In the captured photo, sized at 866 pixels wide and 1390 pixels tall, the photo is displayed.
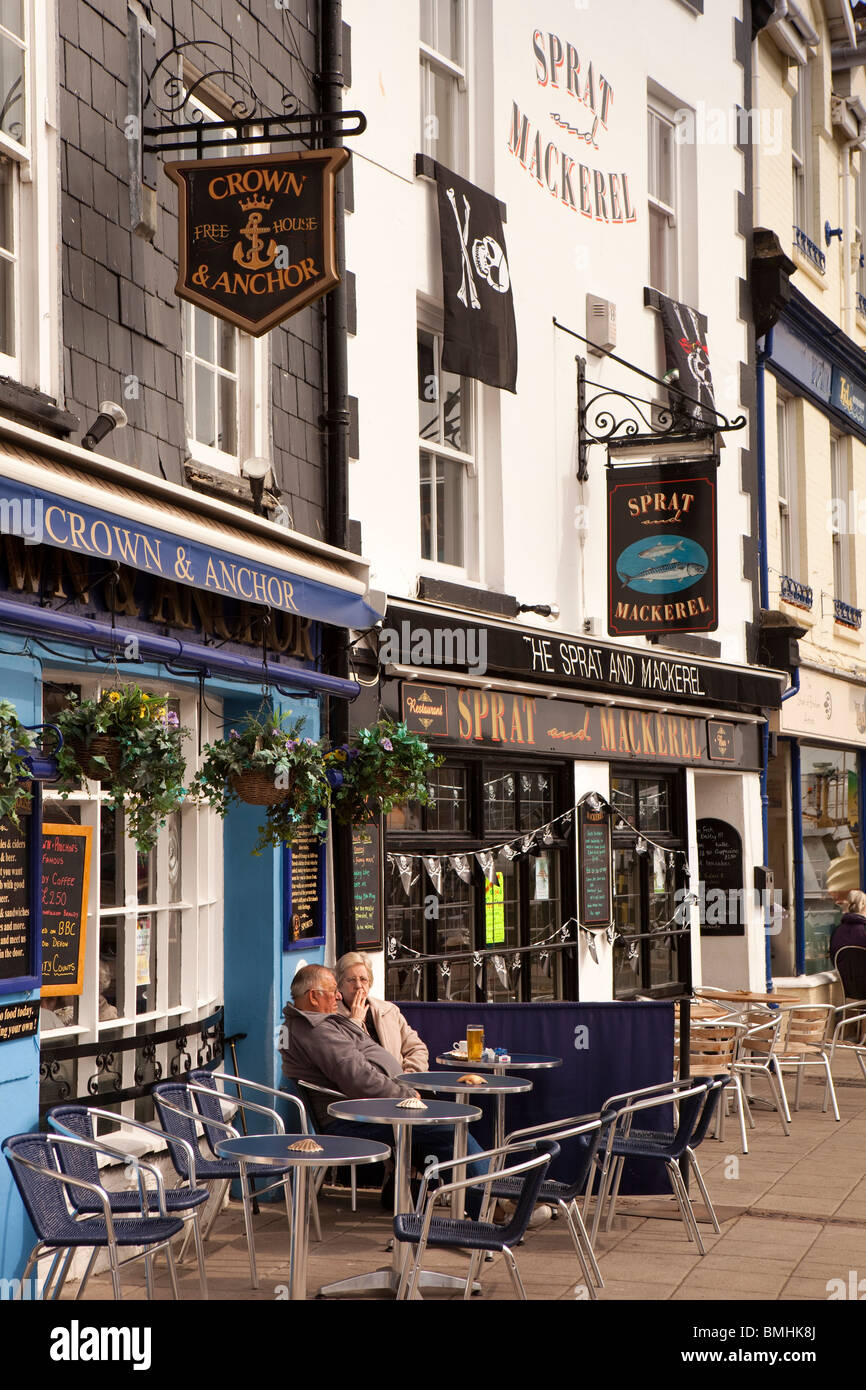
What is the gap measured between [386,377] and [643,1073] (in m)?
4.63

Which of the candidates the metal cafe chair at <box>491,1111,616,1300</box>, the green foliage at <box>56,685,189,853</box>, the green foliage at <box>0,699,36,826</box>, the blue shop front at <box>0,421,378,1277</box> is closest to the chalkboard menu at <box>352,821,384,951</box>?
the blue shop front at <box>0,421,378,1277</box>

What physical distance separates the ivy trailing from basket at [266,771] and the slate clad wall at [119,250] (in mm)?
1453

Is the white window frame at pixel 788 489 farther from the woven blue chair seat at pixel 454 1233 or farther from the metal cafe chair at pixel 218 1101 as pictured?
the woven blue chair seat at pixel 454 1233

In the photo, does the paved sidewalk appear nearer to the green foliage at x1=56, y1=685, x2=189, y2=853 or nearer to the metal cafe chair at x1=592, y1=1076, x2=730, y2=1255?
the metal cafe chair at x1=592, y1=1076, x2=730, y2=1255

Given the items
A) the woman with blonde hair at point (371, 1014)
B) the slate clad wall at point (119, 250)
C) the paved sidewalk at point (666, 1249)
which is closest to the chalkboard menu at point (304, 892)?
the woman with blonde hair at point (371, 1014)

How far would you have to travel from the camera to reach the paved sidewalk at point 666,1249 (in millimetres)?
7051

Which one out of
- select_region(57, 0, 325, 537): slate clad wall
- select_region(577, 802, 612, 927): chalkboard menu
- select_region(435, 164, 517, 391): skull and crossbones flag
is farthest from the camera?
select_region(577, 802, 612, 927): chalkboard menu

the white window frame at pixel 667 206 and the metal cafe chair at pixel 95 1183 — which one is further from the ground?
the white window frame at pixel 667 206

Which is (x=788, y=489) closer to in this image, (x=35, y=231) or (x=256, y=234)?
(x=256, y=234)

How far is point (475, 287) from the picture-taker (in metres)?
11.0

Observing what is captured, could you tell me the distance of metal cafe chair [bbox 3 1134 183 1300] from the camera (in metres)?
5.77

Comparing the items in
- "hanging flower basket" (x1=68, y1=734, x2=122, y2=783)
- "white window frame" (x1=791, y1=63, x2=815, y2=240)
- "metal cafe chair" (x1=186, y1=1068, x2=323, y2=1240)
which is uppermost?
"white window frame" (x1=791, y1=63, x2=815, y2=240)

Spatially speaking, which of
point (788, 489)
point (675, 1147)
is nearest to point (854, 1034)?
point (788, 489)

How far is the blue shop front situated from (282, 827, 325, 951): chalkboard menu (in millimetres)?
16
